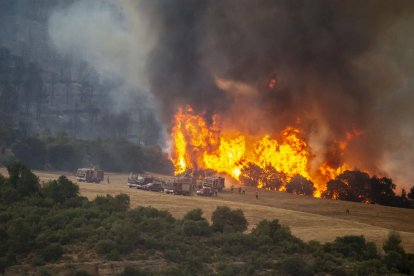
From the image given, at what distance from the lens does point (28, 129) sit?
475ft

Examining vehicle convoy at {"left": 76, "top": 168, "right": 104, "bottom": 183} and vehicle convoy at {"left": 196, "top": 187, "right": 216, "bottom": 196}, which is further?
vehicle convoy at {"left": 76, "top": 168, "right": 104, "bottom": 183}

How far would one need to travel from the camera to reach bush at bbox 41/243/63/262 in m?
34.1

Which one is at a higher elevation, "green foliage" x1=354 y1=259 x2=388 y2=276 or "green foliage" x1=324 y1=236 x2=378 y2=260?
"green foliage" x1=324 y1=236 x2=378 y2=260

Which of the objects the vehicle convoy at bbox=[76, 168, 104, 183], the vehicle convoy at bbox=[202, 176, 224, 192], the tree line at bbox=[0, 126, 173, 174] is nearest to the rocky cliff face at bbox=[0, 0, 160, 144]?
the tree line at bbox=[0, 126, 173, 174]

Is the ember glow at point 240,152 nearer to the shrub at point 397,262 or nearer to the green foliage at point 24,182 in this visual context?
the green foliage at point 24,182

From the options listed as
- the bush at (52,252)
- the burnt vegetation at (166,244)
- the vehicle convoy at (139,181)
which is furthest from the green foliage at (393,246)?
the vehicle convoy at (139,181)

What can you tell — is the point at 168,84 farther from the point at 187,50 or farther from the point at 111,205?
the point at 111,205

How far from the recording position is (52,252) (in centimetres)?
3425

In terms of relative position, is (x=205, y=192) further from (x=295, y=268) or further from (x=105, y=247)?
(x=295, y=268)

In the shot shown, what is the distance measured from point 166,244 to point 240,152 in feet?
→ 184

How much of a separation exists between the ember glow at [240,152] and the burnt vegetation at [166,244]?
146 ft

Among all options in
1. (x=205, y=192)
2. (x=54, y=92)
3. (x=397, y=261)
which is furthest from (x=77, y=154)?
(x=397, y=261)

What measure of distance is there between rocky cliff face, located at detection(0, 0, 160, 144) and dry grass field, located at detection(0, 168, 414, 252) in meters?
89.7

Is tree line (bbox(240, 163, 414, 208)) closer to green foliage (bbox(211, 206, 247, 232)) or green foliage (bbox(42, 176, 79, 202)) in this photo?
green foliage (bbox(211, 206, 247, 232))
